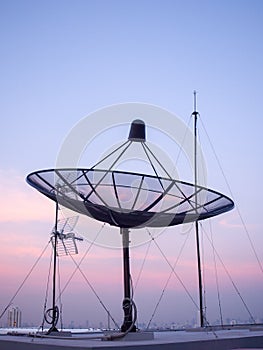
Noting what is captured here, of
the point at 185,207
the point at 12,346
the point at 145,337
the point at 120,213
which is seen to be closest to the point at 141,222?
the point at 120,213

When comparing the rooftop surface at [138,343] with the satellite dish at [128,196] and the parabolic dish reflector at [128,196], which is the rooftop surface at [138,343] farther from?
the parabolic dish reflector at [128,196]

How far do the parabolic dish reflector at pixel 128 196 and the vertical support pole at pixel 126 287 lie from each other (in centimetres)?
48

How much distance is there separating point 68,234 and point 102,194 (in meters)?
6.79

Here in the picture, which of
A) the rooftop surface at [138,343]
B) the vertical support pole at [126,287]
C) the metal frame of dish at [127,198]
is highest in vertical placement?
the metal frame of dish at [127,198]

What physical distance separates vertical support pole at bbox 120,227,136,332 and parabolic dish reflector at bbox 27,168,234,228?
18.9 inches

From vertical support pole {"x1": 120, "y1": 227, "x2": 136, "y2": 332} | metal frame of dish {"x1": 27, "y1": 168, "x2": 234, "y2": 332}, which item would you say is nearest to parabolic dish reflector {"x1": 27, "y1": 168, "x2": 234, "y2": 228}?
metal frame of dish {"x1": 27, "y1": 168, "x2": 234, "y2": 332}

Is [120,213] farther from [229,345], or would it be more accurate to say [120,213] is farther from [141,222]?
[229,345]

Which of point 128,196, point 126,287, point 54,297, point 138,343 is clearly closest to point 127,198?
point 128,196

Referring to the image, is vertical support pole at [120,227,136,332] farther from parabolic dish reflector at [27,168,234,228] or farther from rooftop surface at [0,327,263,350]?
rooftop surface at [0,327,263,350]

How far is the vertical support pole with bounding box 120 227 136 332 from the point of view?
15318 millimetres

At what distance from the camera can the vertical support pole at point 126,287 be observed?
603 inches

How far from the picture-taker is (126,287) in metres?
17.1

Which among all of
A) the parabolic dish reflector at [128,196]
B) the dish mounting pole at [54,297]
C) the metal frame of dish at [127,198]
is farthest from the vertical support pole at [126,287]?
the dish mounting pole at [54,297]

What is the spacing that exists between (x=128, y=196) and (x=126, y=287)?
366cm
